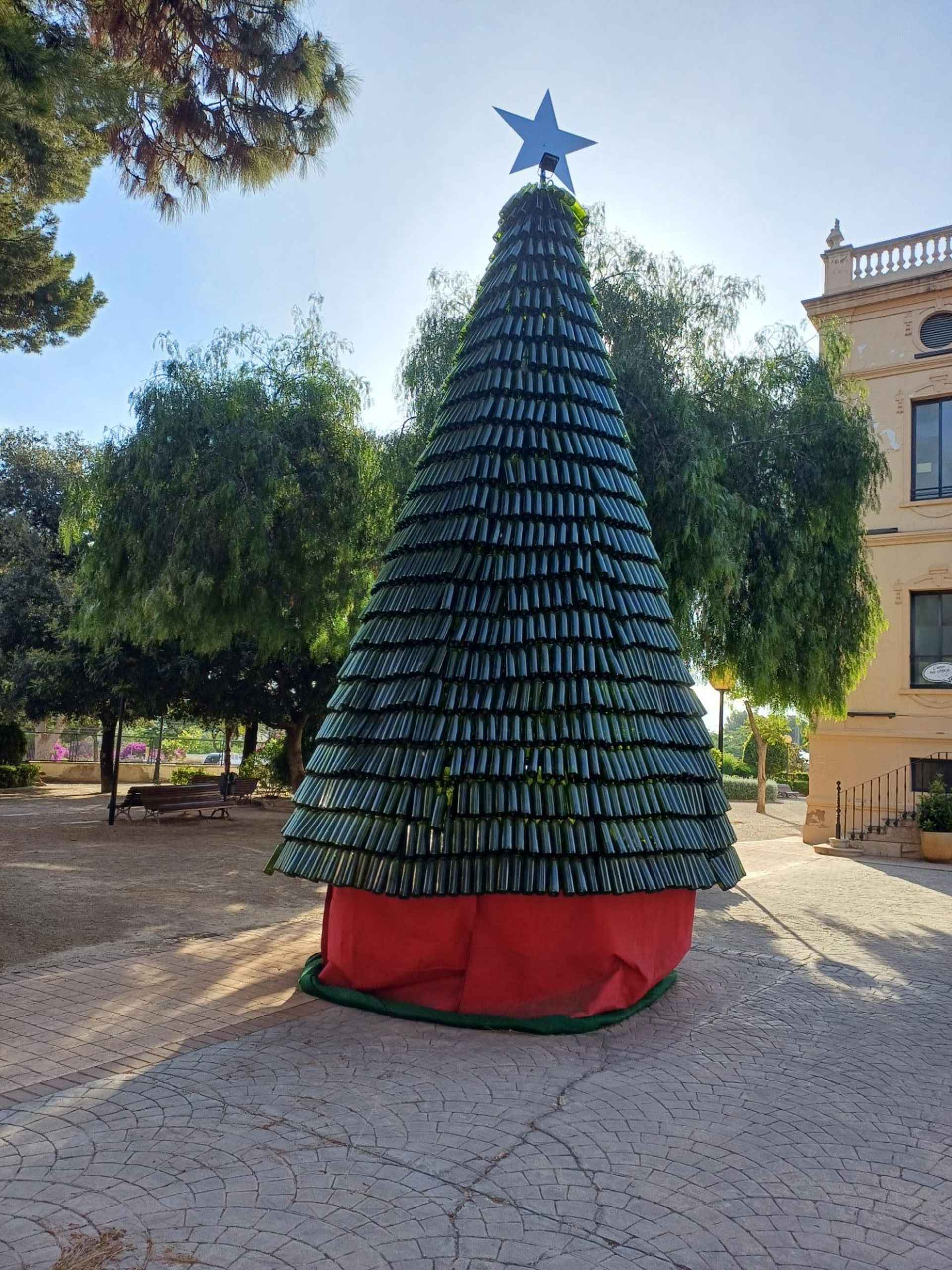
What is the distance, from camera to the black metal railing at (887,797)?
18.3 meters

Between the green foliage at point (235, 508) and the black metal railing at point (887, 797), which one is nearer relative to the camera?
the green foliage at point (235, 508)

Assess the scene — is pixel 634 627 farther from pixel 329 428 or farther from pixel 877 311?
pixel 877 311

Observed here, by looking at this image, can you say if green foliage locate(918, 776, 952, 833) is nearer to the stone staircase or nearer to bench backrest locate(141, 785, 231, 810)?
the stone staircase

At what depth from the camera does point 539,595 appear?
5926 mm

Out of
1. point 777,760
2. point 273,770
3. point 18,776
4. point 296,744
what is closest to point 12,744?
point 18,776

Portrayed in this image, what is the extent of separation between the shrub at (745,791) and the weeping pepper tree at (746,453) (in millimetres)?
21062

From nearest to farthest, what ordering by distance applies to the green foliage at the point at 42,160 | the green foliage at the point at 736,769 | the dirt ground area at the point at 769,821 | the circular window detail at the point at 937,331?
the green foliage at the point at 42,160
the circular window detail at the point at 937,331
the dirt ground area at the point at 769,821
the green foliage at the point at 736,769

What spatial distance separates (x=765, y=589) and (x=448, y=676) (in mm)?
8065

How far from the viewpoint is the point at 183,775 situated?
27.9m

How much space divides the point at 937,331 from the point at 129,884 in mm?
18907

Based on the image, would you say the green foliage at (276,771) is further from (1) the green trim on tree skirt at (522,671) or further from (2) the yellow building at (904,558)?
(1) the green trim on tree skirt at (522,671)

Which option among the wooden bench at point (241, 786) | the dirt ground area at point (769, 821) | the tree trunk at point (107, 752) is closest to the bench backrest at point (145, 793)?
the wooden bench at point (241, 786)

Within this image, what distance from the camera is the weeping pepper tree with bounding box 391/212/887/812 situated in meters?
11.8

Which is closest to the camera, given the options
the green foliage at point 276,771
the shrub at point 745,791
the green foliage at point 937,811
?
the green foliage at point 937,811
